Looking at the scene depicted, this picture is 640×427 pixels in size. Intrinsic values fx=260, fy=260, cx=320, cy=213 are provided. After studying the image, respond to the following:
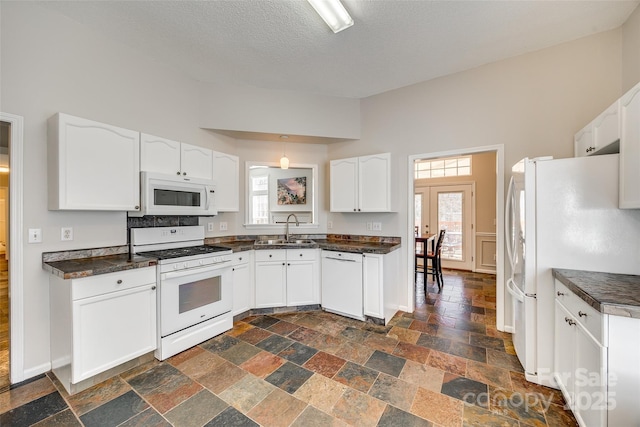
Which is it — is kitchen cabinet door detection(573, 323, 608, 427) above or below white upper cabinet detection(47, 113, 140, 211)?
below

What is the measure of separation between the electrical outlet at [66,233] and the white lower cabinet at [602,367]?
142 inches

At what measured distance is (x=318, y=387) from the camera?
1935 mm

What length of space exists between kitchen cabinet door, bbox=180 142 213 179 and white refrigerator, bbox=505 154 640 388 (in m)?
3.08

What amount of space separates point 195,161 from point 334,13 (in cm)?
202

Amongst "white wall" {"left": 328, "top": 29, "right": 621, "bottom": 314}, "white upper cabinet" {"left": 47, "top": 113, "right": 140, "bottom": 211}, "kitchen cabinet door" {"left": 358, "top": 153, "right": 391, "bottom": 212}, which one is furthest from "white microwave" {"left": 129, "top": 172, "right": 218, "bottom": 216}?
"white wall" {"left": 328, "top": 29, "right": 621, "bottom": 314}

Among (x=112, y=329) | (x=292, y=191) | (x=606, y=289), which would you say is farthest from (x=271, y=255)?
(x=606, y=289)

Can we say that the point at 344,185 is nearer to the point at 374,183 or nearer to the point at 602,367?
the point at 374,183

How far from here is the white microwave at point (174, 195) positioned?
2459 mm

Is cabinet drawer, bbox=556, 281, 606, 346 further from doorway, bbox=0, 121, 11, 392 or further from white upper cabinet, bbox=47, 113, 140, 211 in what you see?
doorway, bbox=0, 121, 11, 392

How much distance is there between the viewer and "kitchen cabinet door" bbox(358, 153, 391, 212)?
328 cm

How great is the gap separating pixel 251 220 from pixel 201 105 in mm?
1623

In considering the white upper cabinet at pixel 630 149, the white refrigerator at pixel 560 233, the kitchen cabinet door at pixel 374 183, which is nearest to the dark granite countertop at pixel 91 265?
the kitchen cabinet door at pixel 374 183

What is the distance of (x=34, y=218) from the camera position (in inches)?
80.0

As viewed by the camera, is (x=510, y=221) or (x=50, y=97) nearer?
(x=50, y=97)
